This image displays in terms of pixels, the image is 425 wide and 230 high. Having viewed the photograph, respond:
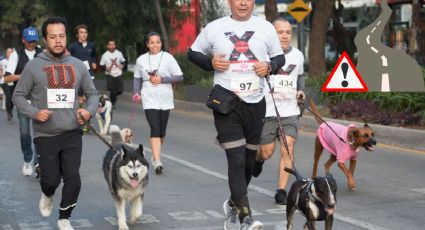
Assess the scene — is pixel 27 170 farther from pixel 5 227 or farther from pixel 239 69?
pixel 239 69

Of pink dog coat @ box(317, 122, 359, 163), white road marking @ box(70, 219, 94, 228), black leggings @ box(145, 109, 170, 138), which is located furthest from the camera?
black leggings @ box(145, 109, 170, 138)

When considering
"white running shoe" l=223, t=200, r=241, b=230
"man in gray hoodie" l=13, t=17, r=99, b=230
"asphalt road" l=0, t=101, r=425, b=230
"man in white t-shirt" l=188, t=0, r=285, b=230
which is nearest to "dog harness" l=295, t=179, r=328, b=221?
"man in white t-shirt" l=188, t=0, r=285, b=230

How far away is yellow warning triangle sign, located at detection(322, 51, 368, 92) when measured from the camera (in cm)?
1555

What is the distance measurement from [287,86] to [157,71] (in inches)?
118

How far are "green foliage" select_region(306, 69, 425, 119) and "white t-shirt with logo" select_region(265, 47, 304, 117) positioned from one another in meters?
6.14

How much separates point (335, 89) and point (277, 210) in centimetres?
887

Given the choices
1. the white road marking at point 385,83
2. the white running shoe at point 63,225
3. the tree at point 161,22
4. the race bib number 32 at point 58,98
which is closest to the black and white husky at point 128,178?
the white running shoe at point 63,225

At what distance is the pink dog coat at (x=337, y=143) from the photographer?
9852 mm

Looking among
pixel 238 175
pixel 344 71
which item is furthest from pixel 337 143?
pixel 344 71

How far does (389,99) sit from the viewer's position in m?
16.2

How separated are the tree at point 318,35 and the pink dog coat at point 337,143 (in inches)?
512

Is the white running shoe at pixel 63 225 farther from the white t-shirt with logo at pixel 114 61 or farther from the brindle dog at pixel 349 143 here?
the white t-shirt with logo at pixel 114 61

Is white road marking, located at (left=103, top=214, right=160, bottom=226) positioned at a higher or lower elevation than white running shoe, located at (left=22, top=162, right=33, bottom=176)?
higher

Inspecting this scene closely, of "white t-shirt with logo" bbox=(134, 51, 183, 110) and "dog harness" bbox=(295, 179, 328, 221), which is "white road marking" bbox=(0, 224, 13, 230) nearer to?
"dog harness" bbox=(295, 179, 328, 221)
